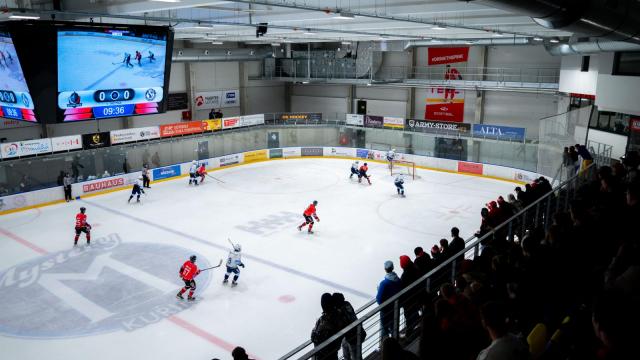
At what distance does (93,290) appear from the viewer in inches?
535

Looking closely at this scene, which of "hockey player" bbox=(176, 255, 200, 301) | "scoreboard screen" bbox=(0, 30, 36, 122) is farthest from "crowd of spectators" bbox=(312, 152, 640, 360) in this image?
"scoreboard screen" bbox=(0, 30, 36, 122)

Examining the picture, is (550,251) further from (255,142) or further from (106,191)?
(255,142)

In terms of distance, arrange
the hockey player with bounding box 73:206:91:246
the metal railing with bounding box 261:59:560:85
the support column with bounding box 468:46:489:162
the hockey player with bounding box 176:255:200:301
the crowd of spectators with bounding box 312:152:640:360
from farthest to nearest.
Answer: the support column with bounding box 468:46:489:162
the metal railing with bounding box 261:59:560:85
the hockey player with bounding box 73:206:91:246
the hockey player with bounding box 176:255:200:301
the crowd of spectators with bounding box 312:152:640:360

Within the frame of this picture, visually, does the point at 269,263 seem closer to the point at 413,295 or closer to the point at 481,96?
the point at 413,295

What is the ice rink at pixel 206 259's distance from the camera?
11180mm

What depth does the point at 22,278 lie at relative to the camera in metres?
14.4

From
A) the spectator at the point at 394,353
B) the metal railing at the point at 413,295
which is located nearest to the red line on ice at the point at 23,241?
the metal railing at the point at 413,295

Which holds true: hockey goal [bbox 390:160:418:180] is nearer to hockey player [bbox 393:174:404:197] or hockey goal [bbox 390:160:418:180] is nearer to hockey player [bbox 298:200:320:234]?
hockey player [bbox 393:174:404:197]

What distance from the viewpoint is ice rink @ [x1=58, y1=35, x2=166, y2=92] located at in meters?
11.2

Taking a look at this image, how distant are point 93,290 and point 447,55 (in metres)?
28.6

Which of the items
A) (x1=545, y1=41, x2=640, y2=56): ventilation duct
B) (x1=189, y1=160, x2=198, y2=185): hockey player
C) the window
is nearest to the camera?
(x1=545, y1=41, x2=640, y2=56): ventilation duct

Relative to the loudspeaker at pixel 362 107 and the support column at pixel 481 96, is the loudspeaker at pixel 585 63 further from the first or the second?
the loudspeaker at pixel 362 107

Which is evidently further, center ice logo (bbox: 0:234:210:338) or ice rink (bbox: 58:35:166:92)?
center ice logo (bbox: 0:234:210:338)

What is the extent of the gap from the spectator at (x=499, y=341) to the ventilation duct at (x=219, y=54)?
32345 mm
